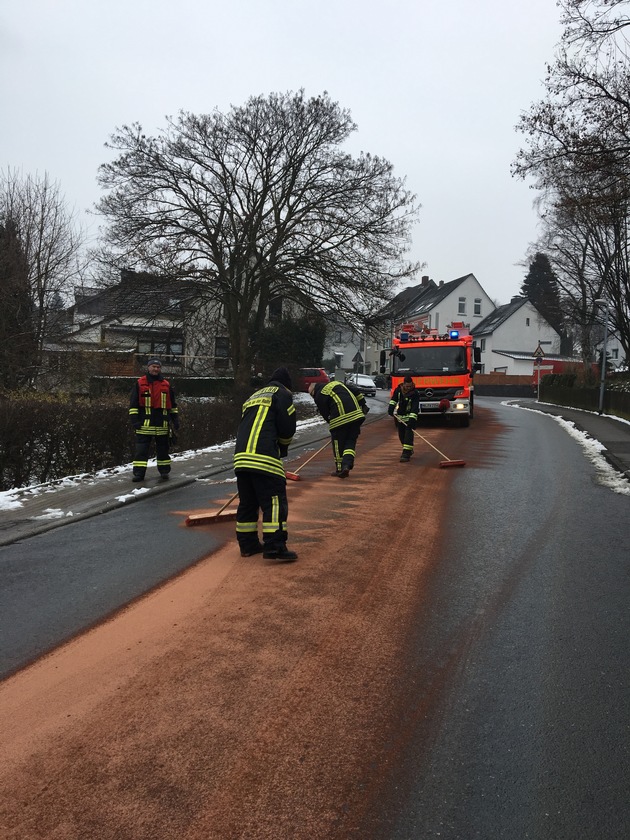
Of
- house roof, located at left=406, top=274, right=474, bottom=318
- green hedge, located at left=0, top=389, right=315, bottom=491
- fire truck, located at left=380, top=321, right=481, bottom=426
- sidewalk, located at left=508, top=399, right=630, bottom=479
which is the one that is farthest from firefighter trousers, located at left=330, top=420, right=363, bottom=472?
house roof, located at left=406, top=274, right=474, bottom=318

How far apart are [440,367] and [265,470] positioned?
13.9 meters

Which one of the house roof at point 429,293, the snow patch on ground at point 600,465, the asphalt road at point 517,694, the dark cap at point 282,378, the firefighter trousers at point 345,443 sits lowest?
the snow patch on ground at point 600,465

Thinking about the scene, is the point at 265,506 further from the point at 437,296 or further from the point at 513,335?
the point at 437,296

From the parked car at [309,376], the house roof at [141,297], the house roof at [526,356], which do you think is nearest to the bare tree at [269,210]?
the house roof at [141,297]

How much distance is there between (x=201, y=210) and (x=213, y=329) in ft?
15.6

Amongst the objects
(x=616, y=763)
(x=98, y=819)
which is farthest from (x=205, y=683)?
(x=616, y=763)

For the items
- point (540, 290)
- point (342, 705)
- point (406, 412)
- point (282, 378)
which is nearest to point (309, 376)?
point (406, 412)

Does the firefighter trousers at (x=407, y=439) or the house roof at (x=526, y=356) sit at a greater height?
the house roof at (x=526, y=356)

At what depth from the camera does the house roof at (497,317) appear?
6662 centimetres

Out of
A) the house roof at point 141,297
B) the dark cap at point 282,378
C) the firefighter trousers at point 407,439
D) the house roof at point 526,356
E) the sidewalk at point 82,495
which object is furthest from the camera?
the house roof at point 526,356

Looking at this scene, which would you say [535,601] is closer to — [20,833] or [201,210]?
[20,833]

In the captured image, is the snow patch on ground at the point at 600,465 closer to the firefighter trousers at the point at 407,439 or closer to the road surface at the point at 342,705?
the firefighter trousers at the point at 407,439

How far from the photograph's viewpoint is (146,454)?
10.6 metres

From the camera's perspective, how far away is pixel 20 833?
2.57 meters
